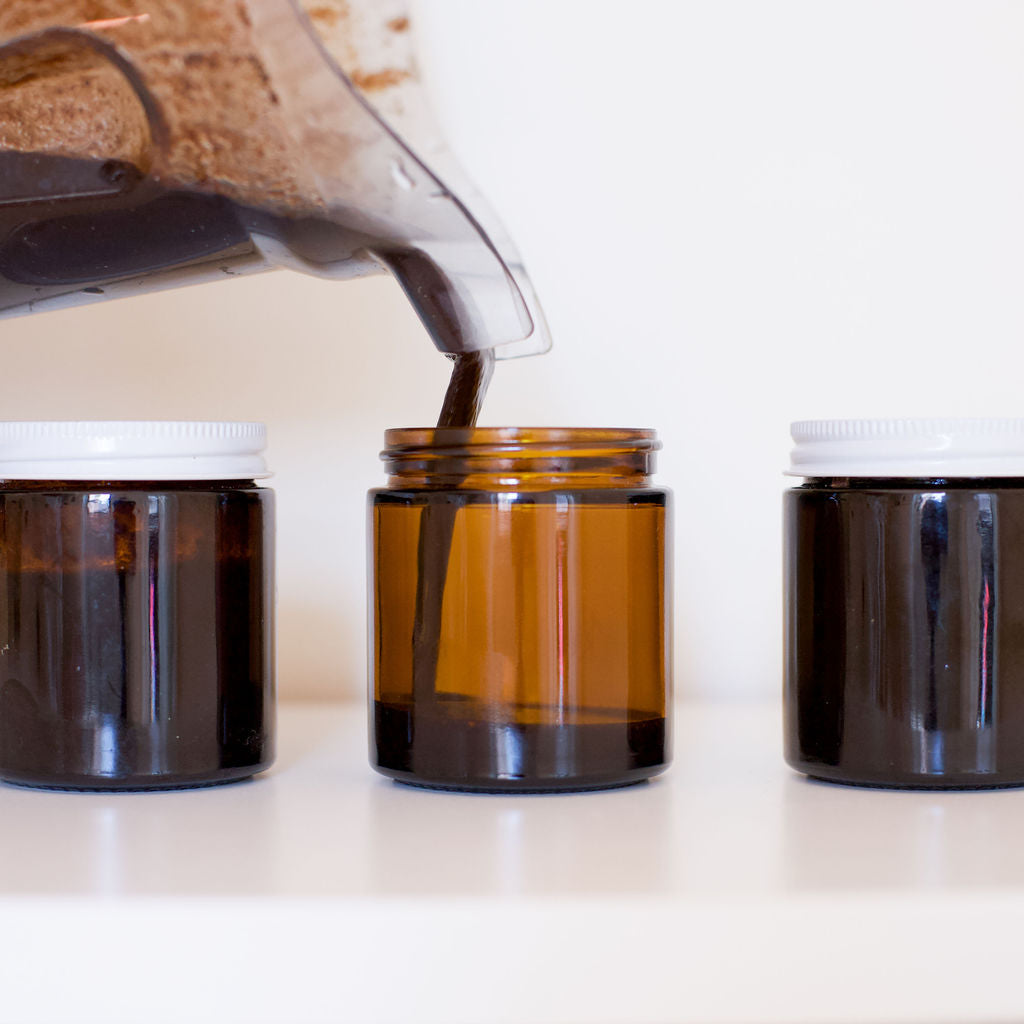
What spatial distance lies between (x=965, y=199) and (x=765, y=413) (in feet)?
0.61

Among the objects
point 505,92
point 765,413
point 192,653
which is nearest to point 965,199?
point 765,413

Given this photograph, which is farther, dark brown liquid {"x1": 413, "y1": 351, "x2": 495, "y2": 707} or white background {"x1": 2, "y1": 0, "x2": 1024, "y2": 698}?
white background {"x1": 2, "y1": 0, "x2": 1024, "y2": 698}

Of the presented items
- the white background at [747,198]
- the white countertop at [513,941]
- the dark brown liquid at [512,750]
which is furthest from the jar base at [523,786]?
the white background at [747,198]

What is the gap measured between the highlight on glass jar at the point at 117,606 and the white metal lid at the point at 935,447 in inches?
10.3

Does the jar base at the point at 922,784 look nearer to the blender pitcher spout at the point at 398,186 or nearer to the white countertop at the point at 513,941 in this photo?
the white countertop at the point at 513,941

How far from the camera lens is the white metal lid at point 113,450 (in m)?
0.54

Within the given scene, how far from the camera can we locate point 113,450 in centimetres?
54

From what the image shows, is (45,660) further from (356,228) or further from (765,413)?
(765,413)

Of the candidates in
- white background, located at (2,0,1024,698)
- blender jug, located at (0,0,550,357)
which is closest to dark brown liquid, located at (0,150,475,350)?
blender jug, located at (0,0,550,357)

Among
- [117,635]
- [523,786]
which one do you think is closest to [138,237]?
[117,635]

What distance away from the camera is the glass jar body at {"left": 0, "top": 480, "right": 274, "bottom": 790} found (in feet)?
1.79

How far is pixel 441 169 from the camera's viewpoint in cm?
56

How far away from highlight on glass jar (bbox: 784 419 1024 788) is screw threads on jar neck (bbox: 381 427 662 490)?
91 mm

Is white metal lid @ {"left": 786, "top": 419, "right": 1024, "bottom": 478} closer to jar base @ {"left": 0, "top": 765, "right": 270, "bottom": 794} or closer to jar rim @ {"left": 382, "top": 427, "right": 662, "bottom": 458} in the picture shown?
jar rim @ {"left": 382, "top": 427, "right": 662, "bottom": 458}
